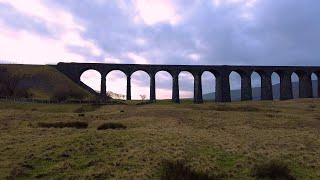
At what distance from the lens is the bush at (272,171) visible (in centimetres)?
1928

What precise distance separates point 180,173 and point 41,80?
8548 cm

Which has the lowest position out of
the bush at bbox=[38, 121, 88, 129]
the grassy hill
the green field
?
→ the green field

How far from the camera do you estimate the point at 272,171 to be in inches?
773

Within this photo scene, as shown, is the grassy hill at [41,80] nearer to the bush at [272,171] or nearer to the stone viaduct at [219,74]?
the stone viaduct at [219,74]

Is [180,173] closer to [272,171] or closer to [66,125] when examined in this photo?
[272,171]

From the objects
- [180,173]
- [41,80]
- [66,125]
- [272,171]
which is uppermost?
[41,80]

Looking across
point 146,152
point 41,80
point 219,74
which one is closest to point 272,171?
point 146,152

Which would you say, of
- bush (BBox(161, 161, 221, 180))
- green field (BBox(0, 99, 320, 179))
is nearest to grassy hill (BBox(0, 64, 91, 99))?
green field (BBox(0, 99, 320, 179))

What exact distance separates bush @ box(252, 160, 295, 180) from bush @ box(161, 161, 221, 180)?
220cm

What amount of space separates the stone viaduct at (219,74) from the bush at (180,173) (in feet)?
241

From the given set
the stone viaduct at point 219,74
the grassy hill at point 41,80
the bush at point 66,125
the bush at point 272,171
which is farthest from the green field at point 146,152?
the stone viaduct at point 219,74

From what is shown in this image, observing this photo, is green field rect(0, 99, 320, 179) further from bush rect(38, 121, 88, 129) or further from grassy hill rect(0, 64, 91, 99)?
grassy hill rect(0, 64, 91, 99)

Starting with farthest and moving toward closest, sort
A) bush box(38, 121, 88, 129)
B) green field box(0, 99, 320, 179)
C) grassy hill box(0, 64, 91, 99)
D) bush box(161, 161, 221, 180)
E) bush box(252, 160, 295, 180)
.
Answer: grassy hill box(0, 64, 91, 99)
bush box(38, 121, 88, 129)
green field box(0, 99, 320, 179)
bush box(252, 160, 295, 180)
bush box(161, 161, 221, 180)

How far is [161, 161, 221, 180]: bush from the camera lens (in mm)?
18266
